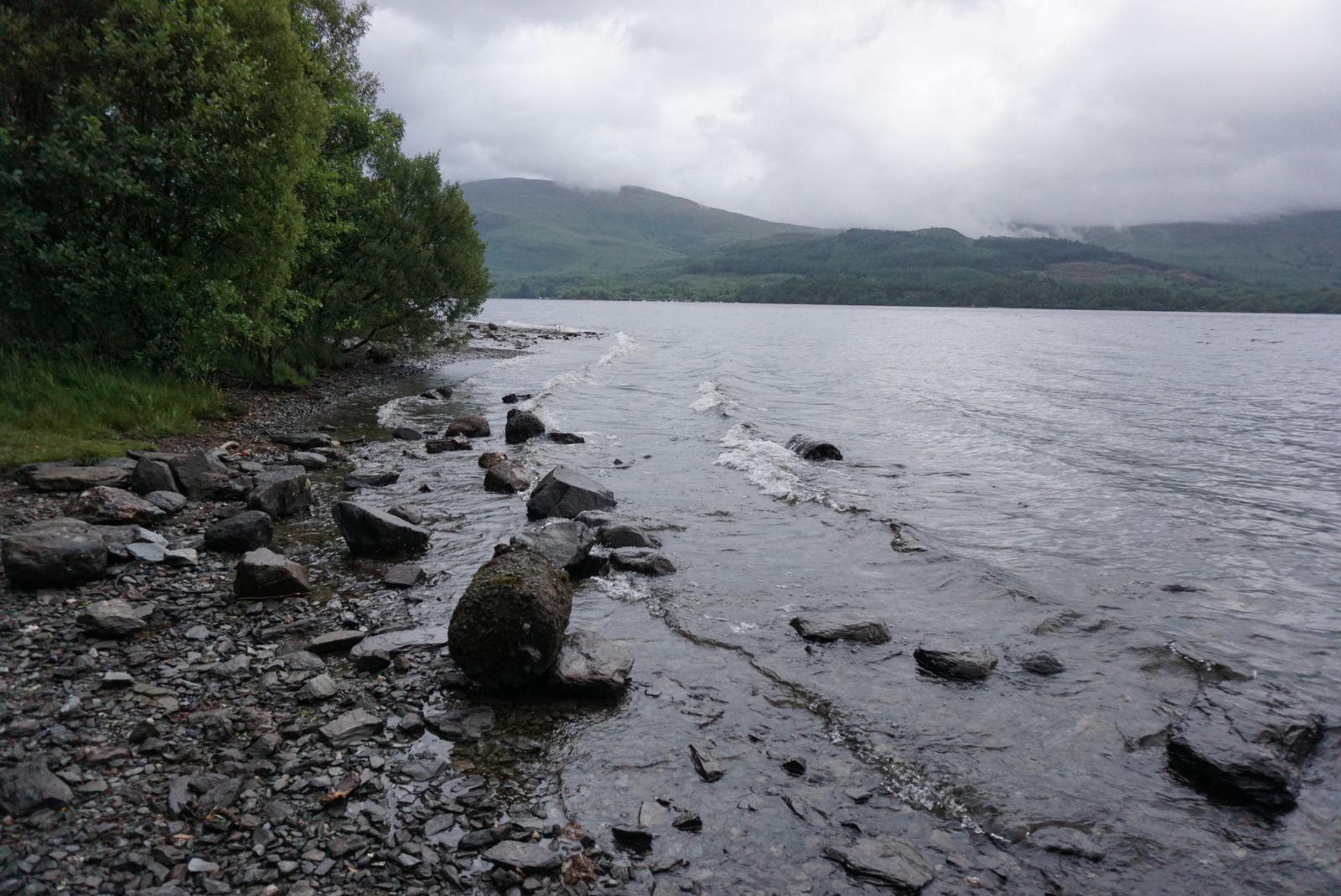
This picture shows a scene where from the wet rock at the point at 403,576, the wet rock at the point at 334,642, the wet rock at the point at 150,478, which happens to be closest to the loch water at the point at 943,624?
the wet rock at the point at 403,576

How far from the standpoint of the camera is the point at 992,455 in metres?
26.0

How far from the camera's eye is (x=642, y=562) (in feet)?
43.5

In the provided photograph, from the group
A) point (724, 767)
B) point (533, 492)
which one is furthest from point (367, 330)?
point (724, 767)

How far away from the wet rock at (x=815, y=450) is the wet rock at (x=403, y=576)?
1552 centimetres

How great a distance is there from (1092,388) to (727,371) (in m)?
24.8

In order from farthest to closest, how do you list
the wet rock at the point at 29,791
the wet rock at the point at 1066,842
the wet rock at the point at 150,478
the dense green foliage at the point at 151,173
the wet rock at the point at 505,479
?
the wet rock at the point at 505,479 → the dense green foliage at the point at 151,173 → the wet rock at the point at 150,478 → the wet rock at the point at 1066,842 → the wet rock at the point at 29,791

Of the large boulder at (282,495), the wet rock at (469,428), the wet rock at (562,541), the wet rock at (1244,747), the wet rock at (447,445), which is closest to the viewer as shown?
the wet rock at (1244,747)

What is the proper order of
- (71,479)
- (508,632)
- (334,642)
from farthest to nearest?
(71,479)
(334,642)
(508,632)

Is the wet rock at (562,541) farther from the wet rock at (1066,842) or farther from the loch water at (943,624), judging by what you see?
the wet rock at (1066,842)

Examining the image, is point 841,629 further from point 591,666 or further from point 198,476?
point 198,476

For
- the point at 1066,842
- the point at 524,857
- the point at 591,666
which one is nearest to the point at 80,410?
the point at 591,666

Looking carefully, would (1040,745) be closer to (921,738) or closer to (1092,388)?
(921,738)

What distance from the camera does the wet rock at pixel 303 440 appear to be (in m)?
20.8

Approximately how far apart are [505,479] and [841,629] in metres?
10.2
